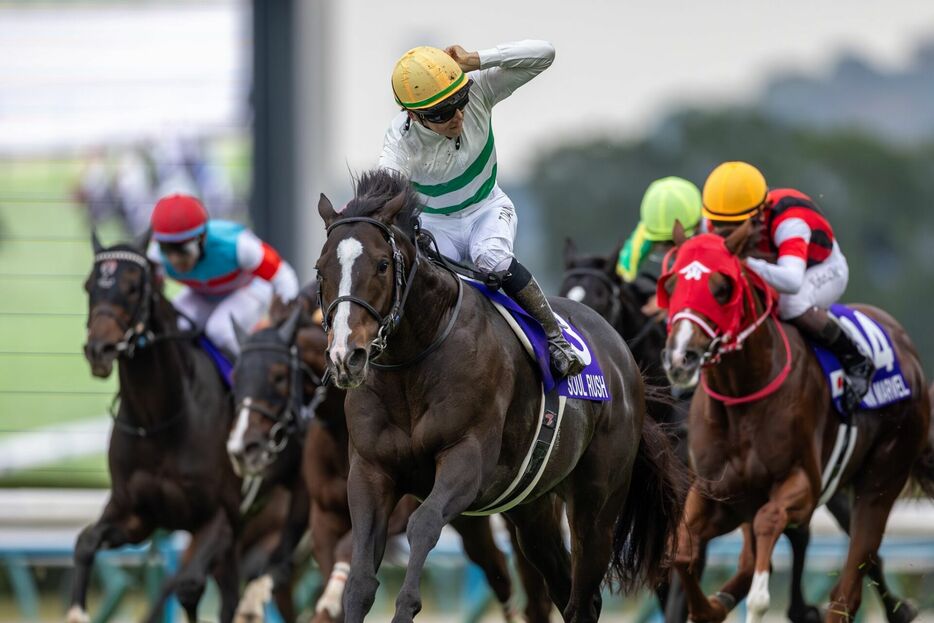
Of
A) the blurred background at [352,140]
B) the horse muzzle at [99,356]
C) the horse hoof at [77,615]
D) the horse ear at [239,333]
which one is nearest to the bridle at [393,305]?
the horse muzzle at [99,356]

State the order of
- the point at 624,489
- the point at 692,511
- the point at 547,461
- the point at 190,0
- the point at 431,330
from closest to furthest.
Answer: the point at 431,330 → the point at 547,461 → the point at 624,489 → the point at 692,511 → the point at 190,0

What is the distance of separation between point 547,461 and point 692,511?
1.32m

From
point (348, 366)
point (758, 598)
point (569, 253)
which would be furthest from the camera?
point (569, 253)

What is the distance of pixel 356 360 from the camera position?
4293 millimetres

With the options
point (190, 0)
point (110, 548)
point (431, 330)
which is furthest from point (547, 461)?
point (190, 0)

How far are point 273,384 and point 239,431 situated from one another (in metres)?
0.34

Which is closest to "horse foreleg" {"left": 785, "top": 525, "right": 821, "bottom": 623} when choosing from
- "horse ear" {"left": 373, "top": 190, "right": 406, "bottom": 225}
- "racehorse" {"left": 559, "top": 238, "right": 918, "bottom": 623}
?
"racehorse" {"left": 559, "top": 238, "right": 918, "bottom": 623}

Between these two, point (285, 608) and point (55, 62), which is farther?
point (55, 62)

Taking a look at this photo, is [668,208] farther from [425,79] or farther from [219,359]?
[425,79]

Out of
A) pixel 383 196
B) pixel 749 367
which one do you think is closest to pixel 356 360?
pixel 383 196

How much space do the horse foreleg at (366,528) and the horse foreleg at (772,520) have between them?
5.71 feet

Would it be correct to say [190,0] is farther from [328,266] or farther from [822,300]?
[328,266]

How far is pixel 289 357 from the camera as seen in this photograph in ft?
23.4

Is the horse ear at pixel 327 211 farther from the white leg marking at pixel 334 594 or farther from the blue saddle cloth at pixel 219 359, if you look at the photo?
the blue saddle cloth at pixel 219 359
